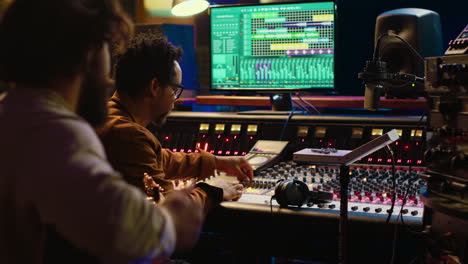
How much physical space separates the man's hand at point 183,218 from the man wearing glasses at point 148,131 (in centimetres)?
87

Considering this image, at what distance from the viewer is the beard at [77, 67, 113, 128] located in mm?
1151

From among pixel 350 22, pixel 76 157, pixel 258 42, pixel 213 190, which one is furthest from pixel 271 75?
pixel 76 157

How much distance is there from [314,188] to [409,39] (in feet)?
3.20

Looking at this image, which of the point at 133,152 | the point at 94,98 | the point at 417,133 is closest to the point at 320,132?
the point at 417,133

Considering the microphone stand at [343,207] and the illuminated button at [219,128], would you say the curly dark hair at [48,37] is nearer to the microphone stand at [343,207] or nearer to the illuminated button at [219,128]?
the microphone stand at [343,207]

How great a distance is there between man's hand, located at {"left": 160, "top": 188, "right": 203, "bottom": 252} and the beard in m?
0.26

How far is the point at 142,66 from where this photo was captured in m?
2.20

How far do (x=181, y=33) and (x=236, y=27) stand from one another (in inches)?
25.1

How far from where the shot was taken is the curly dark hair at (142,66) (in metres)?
2.19

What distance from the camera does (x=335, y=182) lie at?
225 centimetres

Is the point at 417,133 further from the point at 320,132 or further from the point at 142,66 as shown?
the point at 142,66

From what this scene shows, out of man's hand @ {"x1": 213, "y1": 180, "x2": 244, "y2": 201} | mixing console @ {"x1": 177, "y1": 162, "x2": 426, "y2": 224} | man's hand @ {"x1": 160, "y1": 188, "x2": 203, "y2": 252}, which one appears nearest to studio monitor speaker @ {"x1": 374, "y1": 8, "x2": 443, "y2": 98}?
mixing console @ {"x1": 177, "y1": 162, "x2": 426, "y2": 224}

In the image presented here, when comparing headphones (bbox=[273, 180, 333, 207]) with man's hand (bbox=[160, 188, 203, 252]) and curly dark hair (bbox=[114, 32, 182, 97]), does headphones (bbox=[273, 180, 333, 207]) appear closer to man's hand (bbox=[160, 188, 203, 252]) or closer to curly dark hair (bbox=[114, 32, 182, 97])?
curly dark hair (bbox=[114, 32, 182, 97])

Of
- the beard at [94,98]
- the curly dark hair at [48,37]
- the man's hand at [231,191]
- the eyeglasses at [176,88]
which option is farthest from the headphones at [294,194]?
the curly dark hair at [48,37]
